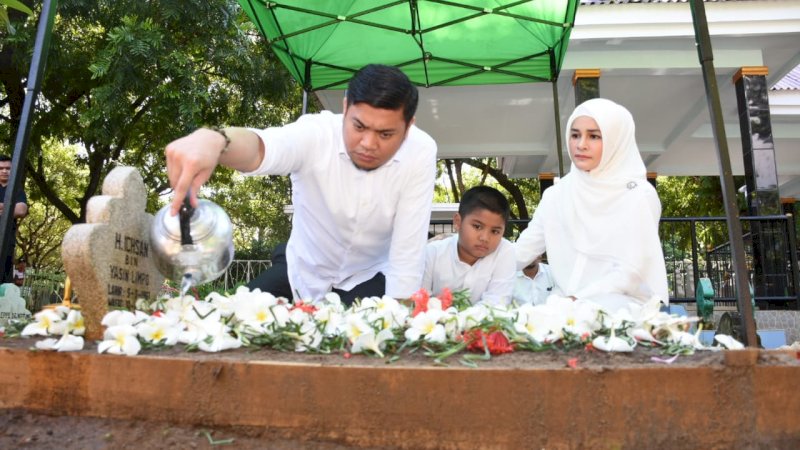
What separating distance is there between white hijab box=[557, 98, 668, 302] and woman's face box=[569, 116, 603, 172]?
24 mm

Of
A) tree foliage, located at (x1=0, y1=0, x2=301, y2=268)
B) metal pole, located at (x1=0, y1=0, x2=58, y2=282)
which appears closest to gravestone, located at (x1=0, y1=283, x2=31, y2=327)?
metal pole, located at (x1=0, y1=0, x2=58, y2=282)

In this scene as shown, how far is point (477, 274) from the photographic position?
366 centimetres

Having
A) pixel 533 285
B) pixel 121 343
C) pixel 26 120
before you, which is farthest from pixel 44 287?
pixel 121 343

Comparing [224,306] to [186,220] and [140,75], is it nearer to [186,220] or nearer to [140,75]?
[186,220]

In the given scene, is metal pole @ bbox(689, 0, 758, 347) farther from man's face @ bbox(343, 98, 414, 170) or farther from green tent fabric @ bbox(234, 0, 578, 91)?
green tent fabric @ bbox(234, 0, 578, 91)

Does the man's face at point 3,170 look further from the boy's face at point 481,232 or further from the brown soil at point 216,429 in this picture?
the brown soil at point 216,429

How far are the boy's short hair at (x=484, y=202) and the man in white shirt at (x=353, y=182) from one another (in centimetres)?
64

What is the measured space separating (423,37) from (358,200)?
9.97 ft

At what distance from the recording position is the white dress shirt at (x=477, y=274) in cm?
366

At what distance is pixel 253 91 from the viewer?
9.94m

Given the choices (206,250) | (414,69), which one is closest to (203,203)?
(206,250)

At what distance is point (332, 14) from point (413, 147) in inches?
100

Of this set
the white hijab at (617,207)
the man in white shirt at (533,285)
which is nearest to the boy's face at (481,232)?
the white hijab at (617,207)

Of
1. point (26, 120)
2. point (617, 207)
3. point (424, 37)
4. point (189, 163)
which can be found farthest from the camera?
point (424, 37)
